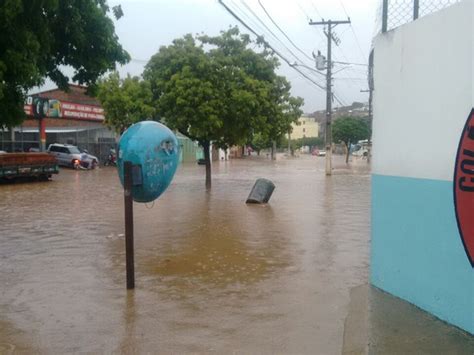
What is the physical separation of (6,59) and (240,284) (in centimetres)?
374

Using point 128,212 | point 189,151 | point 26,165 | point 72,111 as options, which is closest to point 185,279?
point 128,212

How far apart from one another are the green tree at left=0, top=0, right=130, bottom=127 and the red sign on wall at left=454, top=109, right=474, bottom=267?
4184mm

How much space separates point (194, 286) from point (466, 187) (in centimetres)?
352

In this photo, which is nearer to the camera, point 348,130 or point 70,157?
point 70,157

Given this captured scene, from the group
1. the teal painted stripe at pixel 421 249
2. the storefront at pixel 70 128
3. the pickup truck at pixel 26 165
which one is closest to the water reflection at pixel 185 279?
the teal painted stripe at pixel 421 249

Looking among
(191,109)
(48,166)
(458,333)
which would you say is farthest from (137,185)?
(48,166)

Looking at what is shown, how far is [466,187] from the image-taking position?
4820mm

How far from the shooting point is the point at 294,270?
25.5ft

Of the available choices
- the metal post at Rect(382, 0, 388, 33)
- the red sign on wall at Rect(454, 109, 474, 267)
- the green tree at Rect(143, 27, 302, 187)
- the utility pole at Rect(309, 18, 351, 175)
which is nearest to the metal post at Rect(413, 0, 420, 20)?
the metal post at Rect(382, 0, 388, 33)

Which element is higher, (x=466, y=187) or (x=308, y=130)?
(x=308, y=130)

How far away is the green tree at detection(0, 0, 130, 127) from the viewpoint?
6.02 metres

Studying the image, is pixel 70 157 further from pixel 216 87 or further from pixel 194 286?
pixel 194 286

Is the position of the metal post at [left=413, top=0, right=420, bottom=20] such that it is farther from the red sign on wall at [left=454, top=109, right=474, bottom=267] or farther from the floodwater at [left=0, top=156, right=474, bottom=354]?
the floodwater at [left=0, top=156, right=474, bottom=354]

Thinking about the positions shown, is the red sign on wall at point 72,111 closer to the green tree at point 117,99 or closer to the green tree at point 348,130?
the green tree at point 117,99
